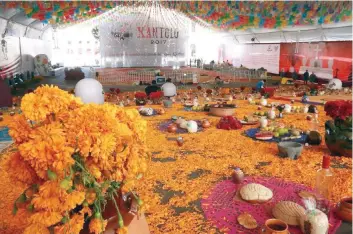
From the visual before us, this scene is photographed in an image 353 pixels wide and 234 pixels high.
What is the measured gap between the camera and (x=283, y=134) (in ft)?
19.6

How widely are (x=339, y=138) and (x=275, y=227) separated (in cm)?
279

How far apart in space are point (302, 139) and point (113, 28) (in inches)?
631

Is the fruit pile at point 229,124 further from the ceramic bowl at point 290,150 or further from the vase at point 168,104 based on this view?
the vase at point 168,104

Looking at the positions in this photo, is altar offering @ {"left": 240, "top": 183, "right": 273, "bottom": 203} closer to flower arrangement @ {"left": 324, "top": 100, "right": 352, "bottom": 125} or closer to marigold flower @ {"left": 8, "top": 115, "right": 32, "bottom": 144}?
flower arrangement @ {"left": 324, "top": 100, "right": 352, "bottom": 125}

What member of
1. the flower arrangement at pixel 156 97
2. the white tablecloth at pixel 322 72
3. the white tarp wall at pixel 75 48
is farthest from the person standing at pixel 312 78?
the white tarp wall at pixel 75 48

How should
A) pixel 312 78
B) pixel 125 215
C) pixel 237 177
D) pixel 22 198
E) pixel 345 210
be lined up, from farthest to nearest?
pixel 312 78 < pixel 237 177 < pixel 345 210 < pixel 125 215 < pixel 22 198

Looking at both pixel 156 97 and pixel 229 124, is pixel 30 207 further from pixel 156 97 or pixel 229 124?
pixel 156 97

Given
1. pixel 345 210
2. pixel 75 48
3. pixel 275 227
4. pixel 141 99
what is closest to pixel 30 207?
pixel 275 227

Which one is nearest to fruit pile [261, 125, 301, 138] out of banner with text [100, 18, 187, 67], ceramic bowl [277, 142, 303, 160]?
ceramic bowl [277, 142, 303, 160]

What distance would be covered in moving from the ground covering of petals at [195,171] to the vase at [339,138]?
5.1 inches

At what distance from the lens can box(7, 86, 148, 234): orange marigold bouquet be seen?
1.63 m

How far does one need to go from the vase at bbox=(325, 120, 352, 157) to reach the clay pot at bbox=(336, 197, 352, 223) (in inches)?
75.9

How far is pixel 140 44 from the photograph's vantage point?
19.8m

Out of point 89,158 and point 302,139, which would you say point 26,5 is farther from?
point 89,158
